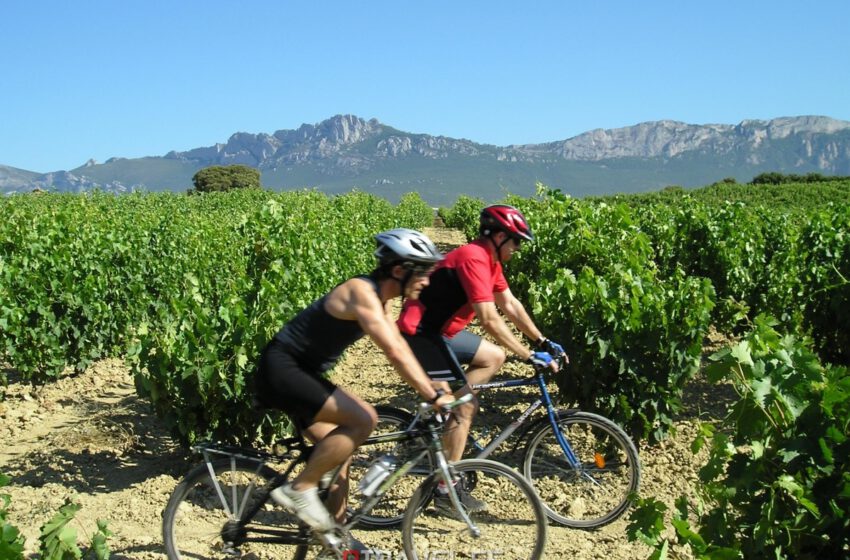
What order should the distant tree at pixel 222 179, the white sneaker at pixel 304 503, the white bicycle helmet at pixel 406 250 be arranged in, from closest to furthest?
Answer: 1. the white bicycle helmet at pixel 406 250
2. the white sneaker at pixel 304 503
3. the distant tree at pixel 222 179

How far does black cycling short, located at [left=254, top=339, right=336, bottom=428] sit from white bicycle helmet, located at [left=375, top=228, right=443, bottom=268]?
2.05 ft

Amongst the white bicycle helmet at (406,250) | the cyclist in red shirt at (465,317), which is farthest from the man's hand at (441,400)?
the cyclist in red shirt at (465,317)

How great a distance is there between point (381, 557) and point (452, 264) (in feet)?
5.59

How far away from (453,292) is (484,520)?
134cm

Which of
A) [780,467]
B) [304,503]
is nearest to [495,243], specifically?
[304,503]

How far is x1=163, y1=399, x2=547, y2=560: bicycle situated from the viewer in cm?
411

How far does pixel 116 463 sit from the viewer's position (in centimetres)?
627

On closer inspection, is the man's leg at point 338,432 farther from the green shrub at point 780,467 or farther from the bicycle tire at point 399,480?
the green shrub at point 780,467

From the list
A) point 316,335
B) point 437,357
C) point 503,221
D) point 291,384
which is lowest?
point 437,357

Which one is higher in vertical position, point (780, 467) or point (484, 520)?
point (780, 467)

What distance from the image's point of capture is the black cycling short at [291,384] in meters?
3.82

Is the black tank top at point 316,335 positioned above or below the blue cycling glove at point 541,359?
above

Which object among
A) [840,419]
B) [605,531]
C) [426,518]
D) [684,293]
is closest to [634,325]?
[684,293]

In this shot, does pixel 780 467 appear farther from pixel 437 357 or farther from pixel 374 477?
pixel 437 357
